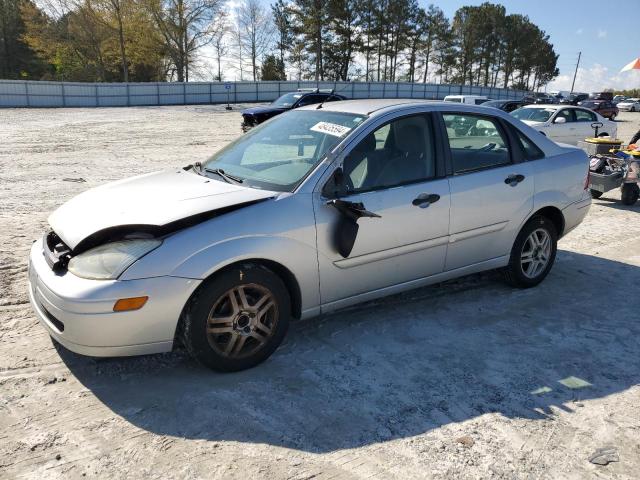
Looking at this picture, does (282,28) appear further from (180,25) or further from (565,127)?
(565,127)

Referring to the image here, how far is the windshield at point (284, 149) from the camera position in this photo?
146 inches

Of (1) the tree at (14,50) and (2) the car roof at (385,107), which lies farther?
(1) the tree at (14,50)

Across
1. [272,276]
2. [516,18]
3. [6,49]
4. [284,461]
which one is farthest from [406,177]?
[516,18]

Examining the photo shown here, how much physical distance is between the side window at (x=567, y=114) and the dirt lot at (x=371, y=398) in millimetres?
10602

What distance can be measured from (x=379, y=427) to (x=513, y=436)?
0.73 meters

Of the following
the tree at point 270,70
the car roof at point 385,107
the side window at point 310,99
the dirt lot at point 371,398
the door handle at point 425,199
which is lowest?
the dirt lot at point 371,398

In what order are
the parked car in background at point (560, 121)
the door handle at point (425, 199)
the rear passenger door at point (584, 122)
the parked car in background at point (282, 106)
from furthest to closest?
the parked car in background at point (282, 106) < the rear passenger door at point (584, 122) < the parked car in background at point (560, 121) < the door handle at point (425, 199)

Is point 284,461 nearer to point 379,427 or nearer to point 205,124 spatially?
point 379,427

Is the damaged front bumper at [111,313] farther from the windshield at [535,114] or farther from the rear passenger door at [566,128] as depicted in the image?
the rear passenger door at [566,128]

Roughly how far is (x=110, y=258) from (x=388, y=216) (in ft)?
6.22

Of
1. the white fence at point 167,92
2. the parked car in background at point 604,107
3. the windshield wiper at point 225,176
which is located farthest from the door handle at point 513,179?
the parked car in background at point 604,107

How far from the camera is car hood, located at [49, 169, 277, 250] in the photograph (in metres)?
3.16

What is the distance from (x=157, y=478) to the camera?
249cm

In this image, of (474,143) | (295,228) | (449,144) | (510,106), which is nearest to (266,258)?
(295,228)
